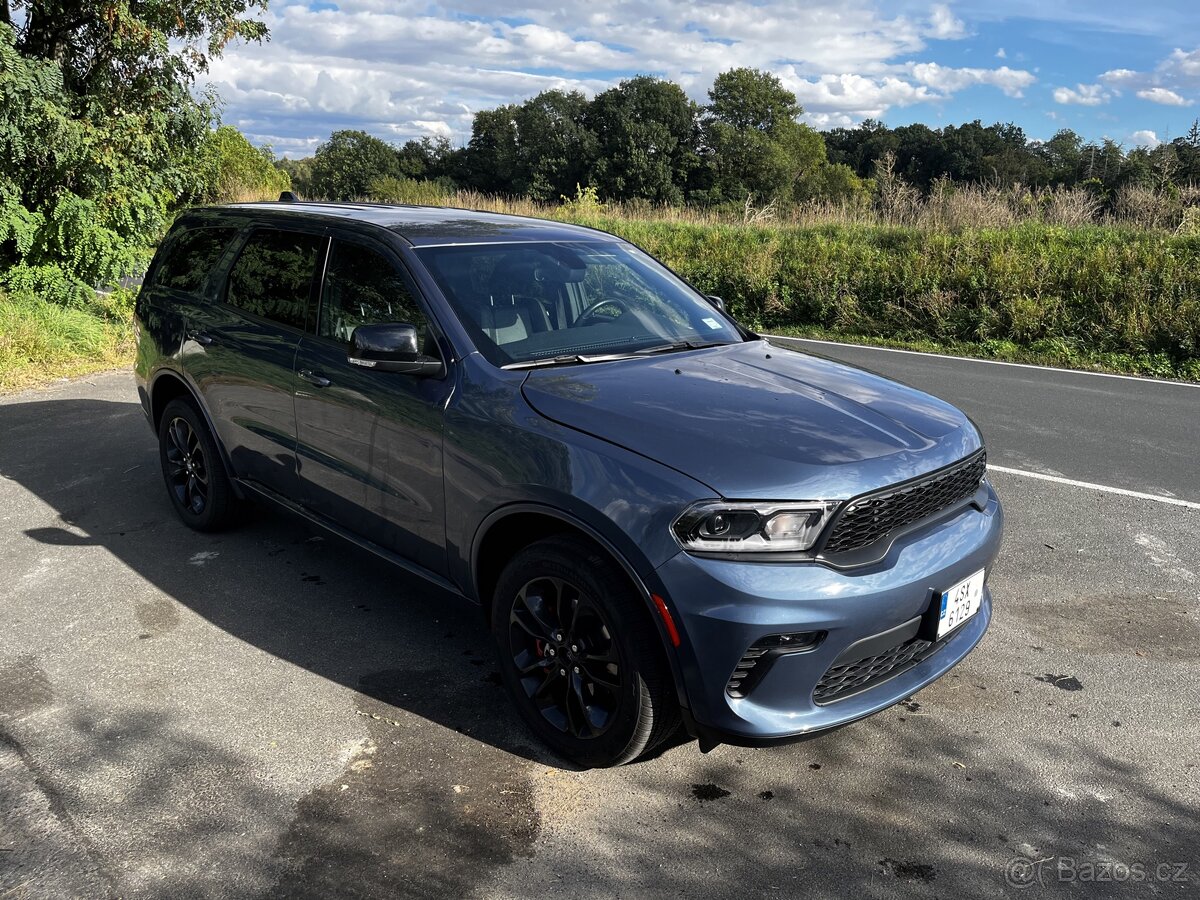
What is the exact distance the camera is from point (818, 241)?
16750 millimetres

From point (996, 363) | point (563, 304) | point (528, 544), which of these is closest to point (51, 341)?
point (563, 304)

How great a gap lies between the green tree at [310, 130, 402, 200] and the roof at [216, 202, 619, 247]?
67022 mm

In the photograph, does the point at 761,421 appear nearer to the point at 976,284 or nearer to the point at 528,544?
the point at 528,544

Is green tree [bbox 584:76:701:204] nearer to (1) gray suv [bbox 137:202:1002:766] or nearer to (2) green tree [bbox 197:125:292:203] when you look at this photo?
(2) green tree [bbox 197:125:292:203]

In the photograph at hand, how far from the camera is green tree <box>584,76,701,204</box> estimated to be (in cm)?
6378

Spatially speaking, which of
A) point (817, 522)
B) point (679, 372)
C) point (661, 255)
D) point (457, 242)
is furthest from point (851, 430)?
point (661, 255)

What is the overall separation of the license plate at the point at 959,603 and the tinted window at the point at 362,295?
2.14 meters

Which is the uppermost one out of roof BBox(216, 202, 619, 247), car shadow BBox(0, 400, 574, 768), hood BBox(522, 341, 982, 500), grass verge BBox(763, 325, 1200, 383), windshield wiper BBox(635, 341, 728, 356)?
roof BBox(216, 202, 619, 247)

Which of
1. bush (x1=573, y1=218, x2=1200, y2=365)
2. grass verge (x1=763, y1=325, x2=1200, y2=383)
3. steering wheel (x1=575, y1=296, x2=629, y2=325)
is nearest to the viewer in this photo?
steering wheel (x1=575, y1=296, x2=629, y2=325)

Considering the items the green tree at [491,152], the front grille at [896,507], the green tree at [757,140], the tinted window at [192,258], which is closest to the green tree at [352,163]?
the green tree at [491,152]

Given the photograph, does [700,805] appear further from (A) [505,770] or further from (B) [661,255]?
(B) [661,255]

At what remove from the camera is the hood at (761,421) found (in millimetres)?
2826

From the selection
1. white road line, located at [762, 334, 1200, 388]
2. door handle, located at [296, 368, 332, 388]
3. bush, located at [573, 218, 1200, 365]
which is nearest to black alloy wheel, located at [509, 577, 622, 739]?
door handle, located at [296, 368, 332, 388]

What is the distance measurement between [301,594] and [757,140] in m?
69.5
